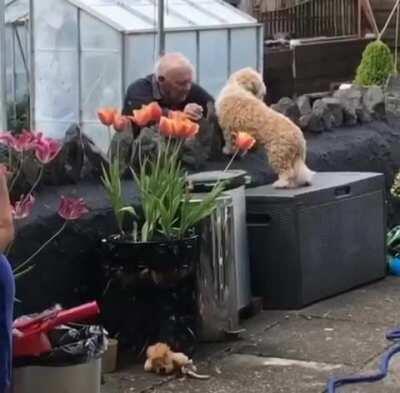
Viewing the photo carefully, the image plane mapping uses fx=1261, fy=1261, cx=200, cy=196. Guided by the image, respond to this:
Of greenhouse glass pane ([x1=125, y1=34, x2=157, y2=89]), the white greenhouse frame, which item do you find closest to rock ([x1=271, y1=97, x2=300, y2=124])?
the white greenhouse frame

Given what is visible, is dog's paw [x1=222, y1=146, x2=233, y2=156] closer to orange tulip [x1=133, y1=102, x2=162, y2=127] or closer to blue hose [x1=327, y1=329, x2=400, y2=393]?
orange tulip [x1=133, y1=102, x2=162, y2=127]

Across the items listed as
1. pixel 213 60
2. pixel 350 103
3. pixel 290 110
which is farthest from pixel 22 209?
pixel 213 60

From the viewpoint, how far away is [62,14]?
1520 cm

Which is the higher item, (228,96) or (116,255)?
(228,96)

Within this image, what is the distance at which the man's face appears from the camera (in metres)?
7.66

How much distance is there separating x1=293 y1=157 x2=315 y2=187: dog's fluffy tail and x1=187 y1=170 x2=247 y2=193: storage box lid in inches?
20.4

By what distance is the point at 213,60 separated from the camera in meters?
15.5

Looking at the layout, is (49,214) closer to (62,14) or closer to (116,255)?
(116,255)

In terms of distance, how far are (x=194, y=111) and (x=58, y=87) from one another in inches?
319

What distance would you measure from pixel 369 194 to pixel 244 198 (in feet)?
4.23

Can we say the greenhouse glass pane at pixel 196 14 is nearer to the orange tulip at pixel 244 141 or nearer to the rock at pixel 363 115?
the rock at pixel 363 115

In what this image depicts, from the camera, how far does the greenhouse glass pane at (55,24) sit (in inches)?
597

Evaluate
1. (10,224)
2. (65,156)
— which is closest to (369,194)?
(65,156)

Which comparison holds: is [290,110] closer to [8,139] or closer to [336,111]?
[336,111]
